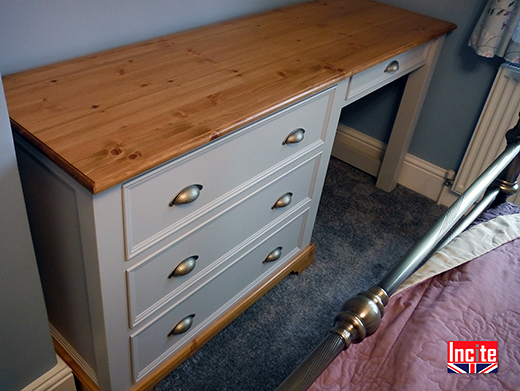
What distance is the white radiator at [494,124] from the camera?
2014 mm

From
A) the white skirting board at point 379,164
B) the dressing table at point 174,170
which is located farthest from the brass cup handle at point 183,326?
the white skirting board at point 379,164

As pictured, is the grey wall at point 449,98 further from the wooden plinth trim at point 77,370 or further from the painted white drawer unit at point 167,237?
the wooden plinth trim at point 77,370

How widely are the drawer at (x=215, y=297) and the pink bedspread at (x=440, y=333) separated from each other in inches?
21.0

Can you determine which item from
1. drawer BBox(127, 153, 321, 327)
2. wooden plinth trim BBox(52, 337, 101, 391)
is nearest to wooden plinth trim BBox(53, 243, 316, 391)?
wooden plinth trim BBox(52, 337, 101, 391)

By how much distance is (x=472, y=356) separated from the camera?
38.2 inches

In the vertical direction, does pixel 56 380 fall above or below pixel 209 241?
below

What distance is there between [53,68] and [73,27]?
0.13m

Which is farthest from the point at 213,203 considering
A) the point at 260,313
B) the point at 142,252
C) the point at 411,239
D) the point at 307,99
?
the point at 411,239

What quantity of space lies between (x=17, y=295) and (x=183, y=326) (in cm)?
49

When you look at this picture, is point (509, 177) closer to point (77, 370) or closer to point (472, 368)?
point (472, 368)

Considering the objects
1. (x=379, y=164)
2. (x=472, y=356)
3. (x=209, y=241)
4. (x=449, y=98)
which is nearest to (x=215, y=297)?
(x=209, y=241)

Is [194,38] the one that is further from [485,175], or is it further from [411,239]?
[411,239]

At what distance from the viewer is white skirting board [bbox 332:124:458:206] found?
2.43m

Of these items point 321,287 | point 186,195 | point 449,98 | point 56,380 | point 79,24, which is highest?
point 79,24
